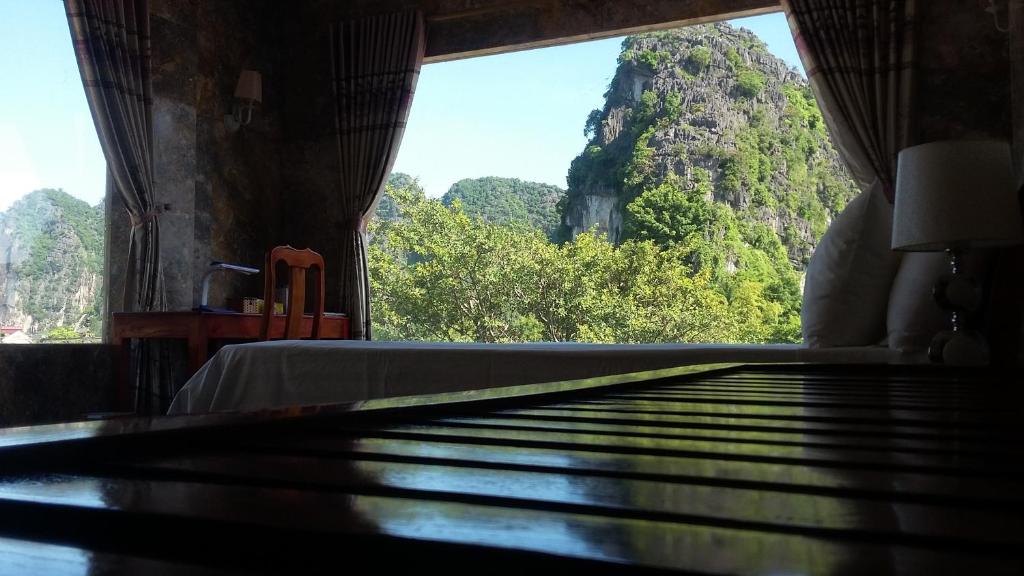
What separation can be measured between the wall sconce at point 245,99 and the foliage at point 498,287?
4.02m

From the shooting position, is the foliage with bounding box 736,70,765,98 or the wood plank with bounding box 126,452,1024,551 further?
the foliage with bounding box 736,70,765,98

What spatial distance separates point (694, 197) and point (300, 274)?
8.75 metres

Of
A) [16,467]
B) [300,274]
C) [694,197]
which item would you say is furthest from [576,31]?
[694,197]

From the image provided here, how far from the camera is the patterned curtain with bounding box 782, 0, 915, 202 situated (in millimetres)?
4508

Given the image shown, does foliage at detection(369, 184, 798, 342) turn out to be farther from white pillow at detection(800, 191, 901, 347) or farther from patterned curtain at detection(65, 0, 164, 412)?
white pillow at detection(800, 191, 901, 347)

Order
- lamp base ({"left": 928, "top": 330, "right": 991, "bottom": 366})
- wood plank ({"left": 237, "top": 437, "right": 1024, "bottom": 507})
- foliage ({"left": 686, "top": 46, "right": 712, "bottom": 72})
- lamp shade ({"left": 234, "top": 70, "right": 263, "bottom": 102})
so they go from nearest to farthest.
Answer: wood plank ({"left": 237, "top": 437, "right": 1024, "bottom": 507}), lamp base ({"left": 928, "top": 330, "right": 991, "bottom": 366}), lamp shade ({"left": 234, "top": 70, "right": 263, "bottom": 102}), foliage ({"left": 686, "top": 46, "right": 712, "bottom": 72})

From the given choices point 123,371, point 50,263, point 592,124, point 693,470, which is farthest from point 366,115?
point 592,124

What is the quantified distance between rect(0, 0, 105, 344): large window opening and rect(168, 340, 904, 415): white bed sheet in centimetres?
202

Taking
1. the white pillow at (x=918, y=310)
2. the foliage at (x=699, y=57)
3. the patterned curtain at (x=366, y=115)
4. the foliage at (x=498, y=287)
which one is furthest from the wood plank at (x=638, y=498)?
the foliage at (x=699, y=57)

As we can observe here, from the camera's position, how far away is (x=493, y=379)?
9.45 feet

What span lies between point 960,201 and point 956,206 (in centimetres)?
3

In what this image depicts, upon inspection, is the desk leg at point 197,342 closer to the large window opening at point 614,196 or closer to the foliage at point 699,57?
the large window opening at point 614,196

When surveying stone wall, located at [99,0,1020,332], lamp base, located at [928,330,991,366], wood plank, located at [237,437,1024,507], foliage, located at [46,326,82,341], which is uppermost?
stone wall, located at [99,0,1020,332]

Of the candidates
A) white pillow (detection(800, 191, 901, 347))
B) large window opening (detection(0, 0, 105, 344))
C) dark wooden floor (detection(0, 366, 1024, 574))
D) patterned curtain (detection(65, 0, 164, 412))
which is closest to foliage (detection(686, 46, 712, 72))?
patterned curtain (detection(65, 0, 164, 412))
